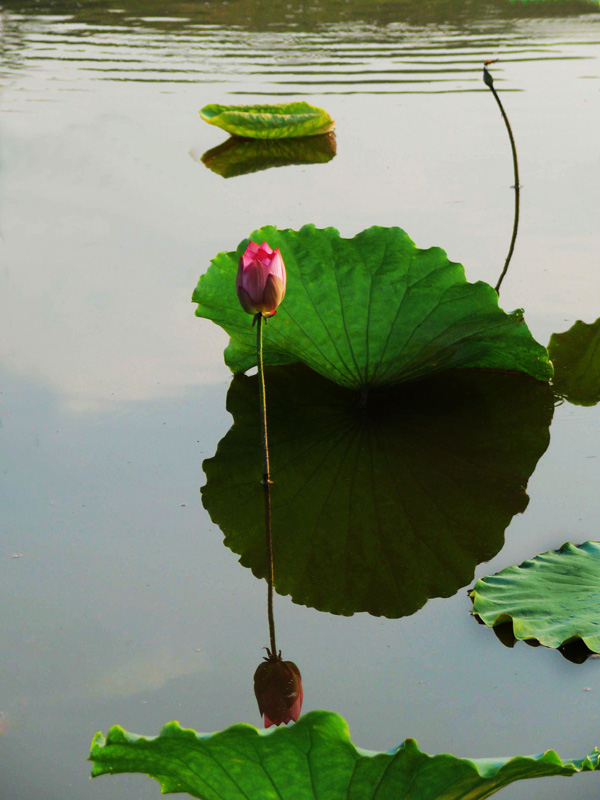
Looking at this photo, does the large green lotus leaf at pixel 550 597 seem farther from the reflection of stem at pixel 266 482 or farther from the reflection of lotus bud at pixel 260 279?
the reflection of lotus bud at pixel 260 279

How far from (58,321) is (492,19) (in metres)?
5.35

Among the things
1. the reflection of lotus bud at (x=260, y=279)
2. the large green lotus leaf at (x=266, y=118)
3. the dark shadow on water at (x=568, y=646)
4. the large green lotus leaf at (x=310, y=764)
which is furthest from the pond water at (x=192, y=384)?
the reflection of lotus bud at (x=260, y=279)

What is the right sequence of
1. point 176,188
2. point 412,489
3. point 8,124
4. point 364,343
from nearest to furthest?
point 412,489 < point 364,343 < point 176,188 < point 8,124

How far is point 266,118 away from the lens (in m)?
3.36

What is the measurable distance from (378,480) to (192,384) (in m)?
0.50

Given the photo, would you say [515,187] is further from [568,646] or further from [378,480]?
[568,646]

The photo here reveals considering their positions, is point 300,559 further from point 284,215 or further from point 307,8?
point 307,8

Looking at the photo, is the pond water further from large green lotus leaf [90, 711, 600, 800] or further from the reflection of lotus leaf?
large green lotus leaf [90, 711, 600, 800]

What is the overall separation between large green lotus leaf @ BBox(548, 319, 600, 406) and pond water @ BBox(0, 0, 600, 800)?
4 centimetres

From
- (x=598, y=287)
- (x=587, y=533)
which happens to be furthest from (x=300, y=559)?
(x=598, y=287)

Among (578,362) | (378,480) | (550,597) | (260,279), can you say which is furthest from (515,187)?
(550,597)

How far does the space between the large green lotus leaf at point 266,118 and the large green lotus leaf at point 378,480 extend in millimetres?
1822

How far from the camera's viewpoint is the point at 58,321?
6.92 ft

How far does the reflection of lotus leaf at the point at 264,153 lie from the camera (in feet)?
10.7
